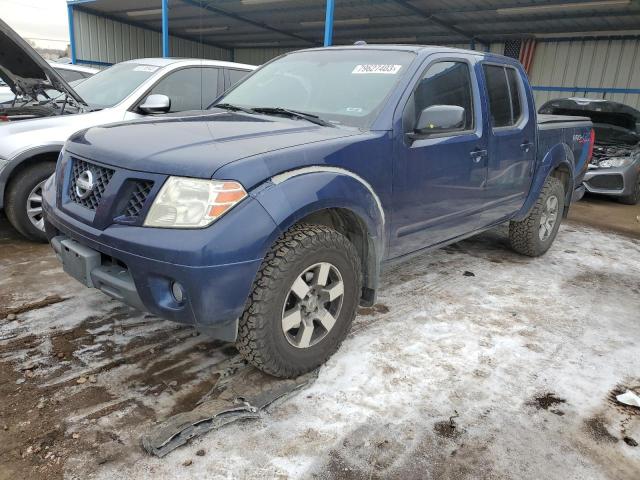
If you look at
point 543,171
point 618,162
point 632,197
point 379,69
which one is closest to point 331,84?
point 379,69

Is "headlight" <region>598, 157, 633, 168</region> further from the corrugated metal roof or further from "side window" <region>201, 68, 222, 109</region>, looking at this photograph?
"side window" <region>201, 68, 222, 109</region>

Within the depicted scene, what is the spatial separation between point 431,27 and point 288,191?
49.5ft

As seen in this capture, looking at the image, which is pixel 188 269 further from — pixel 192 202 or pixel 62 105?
pixel 62 105

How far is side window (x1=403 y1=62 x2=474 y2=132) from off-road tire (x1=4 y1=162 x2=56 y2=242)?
3.22 metres

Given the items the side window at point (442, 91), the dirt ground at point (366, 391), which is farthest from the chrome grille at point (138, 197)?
the side window at point (442, 91)

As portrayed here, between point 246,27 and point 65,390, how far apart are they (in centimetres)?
1824

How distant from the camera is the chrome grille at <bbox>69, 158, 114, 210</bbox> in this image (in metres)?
2.38

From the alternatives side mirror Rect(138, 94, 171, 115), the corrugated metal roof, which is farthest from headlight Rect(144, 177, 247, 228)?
the corrugated metal roof

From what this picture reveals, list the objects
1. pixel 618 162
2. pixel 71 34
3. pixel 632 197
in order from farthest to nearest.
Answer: pixel 71 34
pixel 632 197
pixel 618 162

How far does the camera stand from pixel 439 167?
320 centimetres

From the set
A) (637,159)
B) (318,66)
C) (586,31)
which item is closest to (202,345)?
(318,66)

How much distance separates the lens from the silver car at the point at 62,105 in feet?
13.8

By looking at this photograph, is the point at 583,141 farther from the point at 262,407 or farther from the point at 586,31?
the point at 586,31

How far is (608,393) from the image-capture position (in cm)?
270
